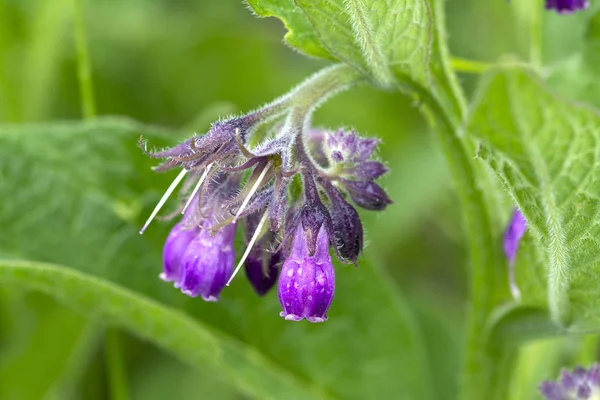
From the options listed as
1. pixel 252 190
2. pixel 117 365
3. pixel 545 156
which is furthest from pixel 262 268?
pixel 117 365

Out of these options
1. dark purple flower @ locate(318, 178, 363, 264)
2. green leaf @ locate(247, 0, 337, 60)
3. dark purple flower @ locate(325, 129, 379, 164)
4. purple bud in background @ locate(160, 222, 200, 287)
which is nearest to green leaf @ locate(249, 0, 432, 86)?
green leaf @ locate(247, 0, 337, 60)

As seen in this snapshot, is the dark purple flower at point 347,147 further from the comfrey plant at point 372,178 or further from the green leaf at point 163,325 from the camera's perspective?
the green leaf at point 163,325

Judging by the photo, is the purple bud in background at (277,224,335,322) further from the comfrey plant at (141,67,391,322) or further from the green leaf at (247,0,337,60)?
the green leaf at (247,0,337,60)

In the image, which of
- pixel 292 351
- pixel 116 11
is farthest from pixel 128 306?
pixel 116 11

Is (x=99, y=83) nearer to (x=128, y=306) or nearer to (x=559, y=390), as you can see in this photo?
(x=128, y=306)

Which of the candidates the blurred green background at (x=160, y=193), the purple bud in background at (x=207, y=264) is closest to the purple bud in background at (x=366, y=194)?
the purple bud in background at (x=207, y=264)

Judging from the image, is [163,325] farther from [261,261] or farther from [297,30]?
[297,30]
